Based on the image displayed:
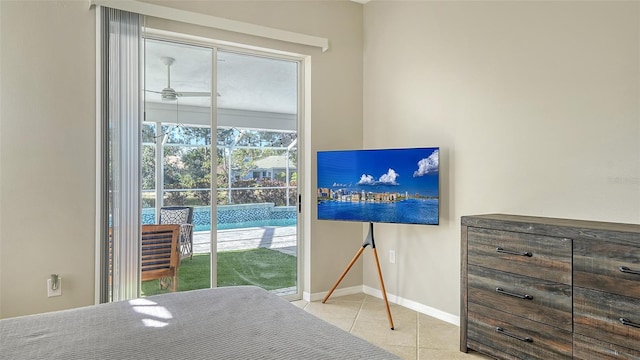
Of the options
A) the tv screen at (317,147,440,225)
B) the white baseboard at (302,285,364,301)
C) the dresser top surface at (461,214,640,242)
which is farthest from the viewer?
the white baseboard at (302,285,364,301)

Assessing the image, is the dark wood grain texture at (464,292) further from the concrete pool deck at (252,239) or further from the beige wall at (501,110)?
the concrete pool deck at (252,239)

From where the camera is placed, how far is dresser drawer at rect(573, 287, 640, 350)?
6.29 feet

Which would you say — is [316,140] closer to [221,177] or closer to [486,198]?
[221,177]

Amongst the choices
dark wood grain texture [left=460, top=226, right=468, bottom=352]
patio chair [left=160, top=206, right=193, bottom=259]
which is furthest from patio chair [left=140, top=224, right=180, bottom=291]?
dark wood grain texture [left=460, top=226, right=468, bottom=352]

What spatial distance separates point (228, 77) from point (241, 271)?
5.55ft


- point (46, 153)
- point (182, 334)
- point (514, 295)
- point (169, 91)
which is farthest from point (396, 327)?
point (46, 153)

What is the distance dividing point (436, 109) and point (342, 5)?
1466 mm

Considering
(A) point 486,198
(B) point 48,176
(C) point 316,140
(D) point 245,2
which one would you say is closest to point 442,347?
(A) point 486,198

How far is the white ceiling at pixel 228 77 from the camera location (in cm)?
327

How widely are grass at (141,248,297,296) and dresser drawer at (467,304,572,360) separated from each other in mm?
1780

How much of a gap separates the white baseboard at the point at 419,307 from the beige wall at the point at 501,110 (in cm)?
5

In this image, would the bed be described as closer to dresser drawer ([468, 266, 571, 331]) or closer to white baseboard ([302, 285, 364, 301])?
dresser drawer ([468, 266, 571, 331])

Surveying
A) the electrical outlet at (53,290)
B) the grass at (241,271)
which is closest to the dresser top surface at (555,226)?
the grass at (241,271)

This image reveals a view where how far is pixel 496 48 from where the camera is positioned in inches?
117
